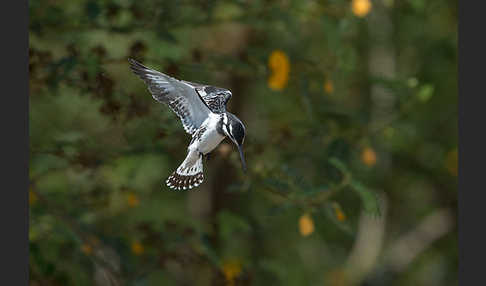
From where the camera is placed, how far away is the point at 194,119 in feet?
3.02

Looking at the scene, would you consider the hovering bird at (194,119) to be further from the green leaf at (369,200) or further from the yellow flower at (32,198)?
the yellow flower at (32,198)

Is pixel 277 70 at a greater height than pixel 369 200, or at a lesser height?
greater

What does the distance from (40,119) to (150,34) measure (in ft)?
2.22

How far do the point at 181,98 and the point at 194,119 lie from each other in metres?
0.03

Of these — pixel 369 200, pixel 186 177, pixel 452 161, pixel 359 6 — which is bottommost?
pixel 452 161

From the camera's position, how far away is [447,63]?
12.0ft

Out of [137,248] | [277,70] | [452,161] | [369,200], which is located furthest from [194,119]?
[452,161]

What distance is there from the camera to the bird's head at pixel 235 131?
0.82 metres

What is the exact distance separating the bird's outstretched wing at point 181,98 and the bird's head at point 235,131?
0.17 ft

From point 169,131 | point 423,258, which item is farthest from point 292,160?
point 423,258

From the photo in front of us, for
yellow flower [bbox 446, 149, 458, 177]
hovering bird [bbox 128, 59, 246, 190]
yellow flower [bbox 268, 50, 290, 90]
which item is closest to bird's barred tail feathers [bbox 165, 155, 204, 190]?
hovering bird [bbox 128, 59, 246, 190]

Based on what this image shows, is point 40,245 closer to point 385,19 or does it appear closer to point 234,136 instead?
point 234,136

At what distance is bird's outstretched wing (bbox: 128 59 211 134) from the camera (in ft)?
2.81

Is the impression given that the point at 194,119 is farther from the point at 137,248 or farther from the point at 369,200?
the point at 137,248
